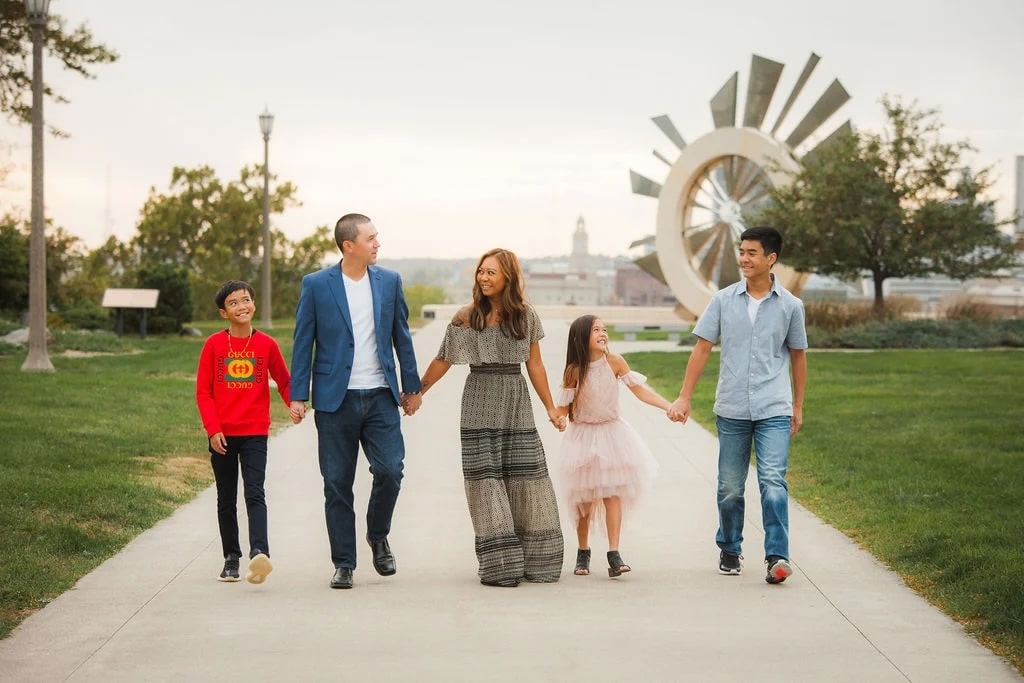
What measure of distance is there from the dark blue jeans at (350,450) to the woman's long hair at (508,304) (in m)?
0.58

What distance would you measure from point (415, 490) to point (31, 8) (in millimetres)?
12435

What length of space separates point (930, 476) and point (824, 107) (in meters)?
25.6

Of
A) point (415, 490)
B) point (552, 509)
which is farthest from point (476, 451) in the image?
point (415, 490)

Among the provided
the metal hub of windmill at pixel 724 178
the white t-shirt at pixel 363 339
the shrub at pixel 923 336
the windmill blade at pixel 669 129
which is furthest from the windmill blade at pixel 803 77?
the white t-shirt at pixel 363 339

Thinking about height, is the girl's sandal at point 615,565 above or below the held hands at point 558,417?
below

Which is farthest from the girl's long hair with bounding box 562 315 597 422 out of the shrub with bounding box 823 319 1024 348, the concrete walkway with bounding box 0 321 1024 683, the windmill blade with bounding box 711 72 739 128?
the windmill blade with bounding box 711 72 739 128

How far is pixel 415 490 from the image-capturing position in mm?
10164

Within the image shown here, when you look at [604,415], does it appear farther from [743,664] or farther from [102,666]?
[102,666]

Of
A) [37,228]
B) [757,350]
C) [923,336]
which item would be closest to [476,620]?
[757,350]

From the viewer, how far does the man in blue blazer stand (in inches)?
272

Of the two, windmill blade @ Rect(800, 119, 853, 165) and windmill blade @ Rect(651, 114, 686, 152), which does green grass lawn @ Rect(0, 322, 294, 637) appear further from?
windmill blade @ Rect(651, 114, 686, 152)

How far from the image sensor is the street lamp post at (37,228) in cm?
2025

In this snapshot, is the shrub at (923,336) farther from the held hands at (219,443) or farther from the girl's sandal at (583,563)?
the held hands at (219,443)

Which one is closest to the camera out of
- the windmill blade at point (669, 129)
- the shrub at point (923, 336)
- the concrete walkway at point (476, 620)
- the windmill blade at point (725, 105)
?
the concrete walkway at point (476, 620)
